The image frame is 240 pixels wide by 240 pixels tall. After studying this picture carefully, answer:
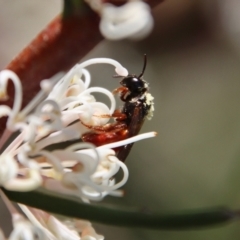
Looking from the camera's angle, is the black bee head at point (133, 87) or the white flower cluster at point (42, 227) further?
the black bee head at point (133, 87)

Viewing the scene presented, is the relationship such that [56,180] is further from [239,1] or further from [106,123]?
[239,1]

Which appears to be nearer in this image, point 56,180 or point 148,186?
point 56,180

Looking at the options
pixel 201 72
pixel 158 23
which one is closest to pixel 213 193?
pixel 201 72

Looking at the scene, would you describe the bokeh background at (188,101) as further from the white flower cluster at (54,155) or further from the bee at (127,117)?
the white flower cluster at (54,155)

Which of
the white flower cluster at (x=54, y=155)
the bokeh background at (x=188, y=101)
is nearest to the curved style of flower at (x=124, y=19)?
the white flower cluster at (x=54, y=155)

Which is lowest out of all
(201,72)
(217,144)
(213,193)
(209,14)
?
(213,193)

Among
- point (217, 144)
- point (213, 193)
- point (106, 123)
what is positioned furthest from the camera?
point (217, 144)

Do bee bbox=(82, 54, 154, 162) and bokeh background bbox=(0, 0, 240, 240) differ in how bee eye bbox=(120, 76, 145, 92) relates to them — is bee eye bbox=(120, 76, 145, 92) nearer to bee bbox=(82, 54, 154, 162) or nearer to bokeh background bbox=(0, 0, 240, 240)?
bee bbox=(82, 54, 154, 162)
